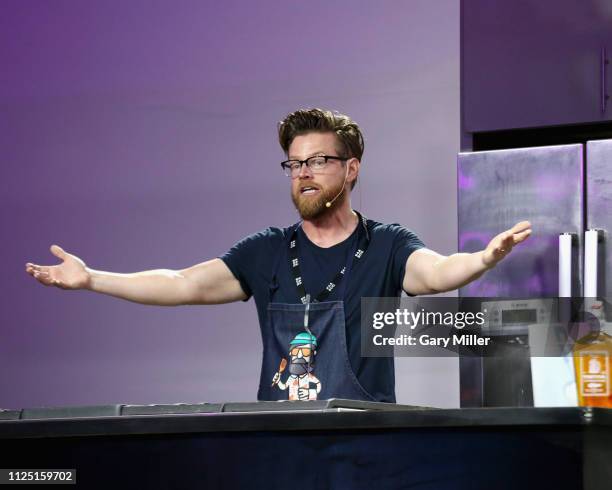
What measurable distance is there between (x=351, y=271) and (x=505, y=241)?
56 centimetres

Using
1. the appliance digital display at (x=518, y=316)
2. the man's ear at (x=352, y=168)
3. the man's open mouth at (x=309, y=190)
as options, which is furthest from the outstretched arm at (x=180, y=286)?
the appliance digital display at (x=518, y=316)

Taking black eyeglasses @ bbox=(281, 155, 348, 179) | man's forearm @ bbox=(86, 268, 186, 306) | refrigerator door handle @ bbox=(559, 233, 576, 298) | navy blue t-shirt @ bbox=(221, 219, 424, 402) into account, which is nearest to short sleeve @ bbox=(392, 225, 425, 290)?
navy blue t-shirt @ bbox=(221, 219, 424, 402)

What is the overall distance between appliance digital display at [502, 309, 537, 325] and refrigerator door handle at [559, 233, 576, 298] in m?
0.11

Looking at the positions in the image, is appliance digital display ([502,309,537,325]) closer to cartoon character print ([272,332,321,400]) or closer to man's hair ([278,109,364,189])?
man's hair ([278,109,364,189])

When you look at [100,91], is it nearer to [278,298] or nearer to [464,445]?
[278,298]

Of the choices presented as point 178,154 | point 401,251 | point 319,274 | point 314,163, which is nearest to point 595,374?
point 401,251

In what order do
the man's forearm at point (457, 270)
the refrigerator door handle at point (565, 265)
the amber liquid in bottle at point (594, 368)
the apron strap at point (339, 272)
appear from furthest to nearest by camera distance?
1. the refrigerator door handle at point (565, 265)
2. the amber liquid in bottle at point (594, 368)
3. the apron strap at point (339, 272)
4. the man's forearm at point (457, 270)

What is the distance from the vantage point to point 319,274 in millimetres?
2725

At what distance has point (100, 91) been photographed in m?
4.34

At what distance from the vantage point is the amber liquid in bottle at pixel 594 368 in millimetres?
3092

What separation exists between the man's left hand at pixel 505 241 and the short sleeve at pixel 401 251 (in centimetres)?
37

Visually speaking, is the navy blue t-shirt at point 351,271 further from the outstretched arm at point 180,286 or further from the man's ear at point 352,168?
the man's ear at point 352,168

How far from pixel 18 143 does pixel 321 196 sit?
2.05m

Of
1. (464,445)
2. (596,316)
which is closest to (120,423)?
(464,445)
